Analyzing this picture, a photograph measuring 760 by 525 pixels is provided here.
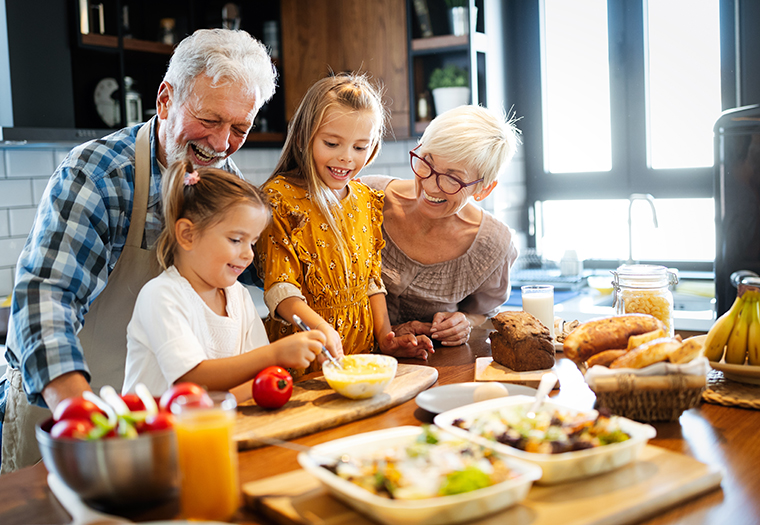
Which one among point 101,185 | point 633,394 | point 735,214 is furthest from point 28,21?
point 735,214

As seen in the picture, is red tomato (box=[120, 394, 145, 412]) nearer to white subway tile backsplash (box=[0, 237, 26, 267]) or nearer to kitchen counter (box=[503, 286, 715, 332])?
white subway tile backsplash (box=[0, 237, 26, 267])

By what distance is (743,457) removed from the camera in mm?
1189

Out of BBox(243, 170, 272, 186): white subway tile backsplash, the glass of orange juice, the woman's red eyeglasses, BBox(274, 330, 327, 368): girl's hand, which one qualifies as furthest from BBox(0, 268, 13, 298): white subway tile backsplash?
the glass of orange juice

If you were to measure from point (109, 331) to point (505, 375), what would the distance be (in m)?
1.03

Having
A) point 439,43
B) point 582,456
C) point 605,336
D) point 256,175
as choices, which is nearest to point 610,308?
point 439,43

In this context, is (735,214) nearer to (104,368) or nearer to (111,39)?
(104,368)

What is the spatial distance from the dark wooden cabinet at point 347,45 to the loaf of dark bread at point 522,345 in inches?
94.2

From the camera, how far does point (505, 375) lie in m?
1.68

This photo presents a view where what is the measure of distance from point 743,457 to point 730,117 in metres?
1.81

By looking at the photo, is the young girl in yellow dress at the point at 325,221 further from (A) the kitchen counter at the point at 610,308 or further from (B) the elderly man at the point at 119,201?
(A) the kitchen counter at the point at 610,308

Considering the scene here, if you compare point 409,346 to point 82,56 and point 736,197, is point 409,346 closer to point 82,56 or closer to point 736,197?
point 736,197

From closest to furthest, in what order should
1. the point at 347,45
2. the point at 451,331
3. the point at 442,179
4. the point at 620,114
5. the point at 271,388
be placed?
the point at 271,388 < the point at 451,331 < the point at 442,179 < the point at 347,45 < the point at 620,114

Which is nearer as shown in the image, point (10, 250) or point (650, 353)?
point (650, 353)

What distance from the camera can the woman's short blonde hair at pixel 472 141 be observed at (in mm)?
2227
